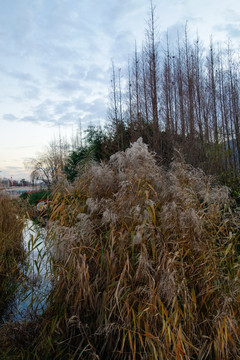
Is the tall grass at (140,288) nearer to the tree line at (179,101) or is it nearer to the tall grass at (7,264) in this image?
the tall grass at (7,264)

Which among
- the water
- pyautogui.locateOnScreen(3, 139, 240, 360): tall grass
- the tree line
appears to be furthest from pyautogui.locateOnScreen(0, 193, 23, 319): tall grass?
the tree line

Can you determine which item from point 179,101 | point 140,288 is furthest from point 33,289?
point 179,101

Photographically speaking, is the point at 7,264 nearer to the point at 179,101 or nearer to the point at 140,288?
the point at 140,288

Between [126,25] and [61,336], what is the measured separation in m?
7.07

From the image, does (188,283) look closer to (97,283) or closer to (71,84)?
(97,283)

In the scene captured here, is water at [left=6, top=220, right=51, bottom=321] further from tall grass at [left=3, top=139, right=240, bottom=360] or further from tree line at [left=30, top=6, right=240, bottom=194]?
tree line at [left=30, top=6, right=240, bottom=194]

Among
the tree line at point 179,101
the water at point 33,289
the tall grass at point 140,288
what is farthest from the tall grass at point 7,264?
the tree line at point 179,101

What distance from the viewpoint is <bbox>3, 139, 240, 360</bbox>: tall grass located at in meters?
1.89

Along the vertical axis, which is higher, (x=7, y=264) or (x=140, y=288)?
(x=140, y=288)

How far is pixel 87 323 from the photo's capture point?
7.01 feet

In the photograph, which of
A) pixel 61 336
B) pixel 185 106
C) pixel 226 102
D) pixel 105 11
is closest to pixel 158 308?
pixel 61 336

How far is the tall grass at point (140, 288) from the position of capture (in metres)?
1.89

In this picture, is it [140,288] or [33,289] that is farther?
[33,289]

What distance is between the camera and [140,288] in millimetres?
1886
